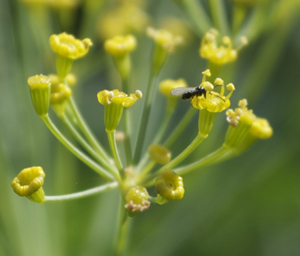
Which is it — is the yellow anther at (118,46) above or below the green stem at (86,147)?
above

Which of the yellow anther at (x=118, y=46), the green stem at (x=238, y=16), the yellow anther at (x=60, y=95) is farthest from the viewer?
the green stem at (x=238, y=16)

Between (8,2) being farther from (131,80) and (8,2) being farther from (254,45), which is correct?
(254,45)

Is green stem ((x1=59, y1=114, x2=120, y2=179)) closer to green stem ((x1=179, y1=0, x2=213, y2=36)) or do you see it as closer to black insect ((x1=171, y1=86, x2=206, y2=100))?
black insect ((x1=171, y1=86, x2=206, y2=100))

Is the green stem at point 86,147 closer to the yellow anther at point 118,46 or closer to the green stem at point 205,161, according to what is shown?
the green stem at point 205,161

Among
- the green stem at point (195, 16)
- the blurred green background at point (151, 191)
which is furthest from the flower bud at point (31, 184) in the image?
the green stem at point (195, 16)

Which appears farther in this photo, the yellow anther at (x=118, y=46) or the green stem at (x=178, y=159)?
the yellow anther at (x=118, y=46)

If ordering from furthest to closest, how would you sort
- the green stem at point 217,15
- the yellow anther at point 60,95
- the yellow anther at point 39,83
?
the green stem at point 217,15 < the yellow anther at point 60,95 < the yellow anther at point 39,83

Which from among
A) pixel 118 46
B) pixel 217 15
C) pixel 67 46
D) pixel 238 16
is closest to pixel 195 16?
pixel 217 15

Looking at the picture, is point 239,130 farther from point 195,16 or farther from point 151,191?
point 151,191
